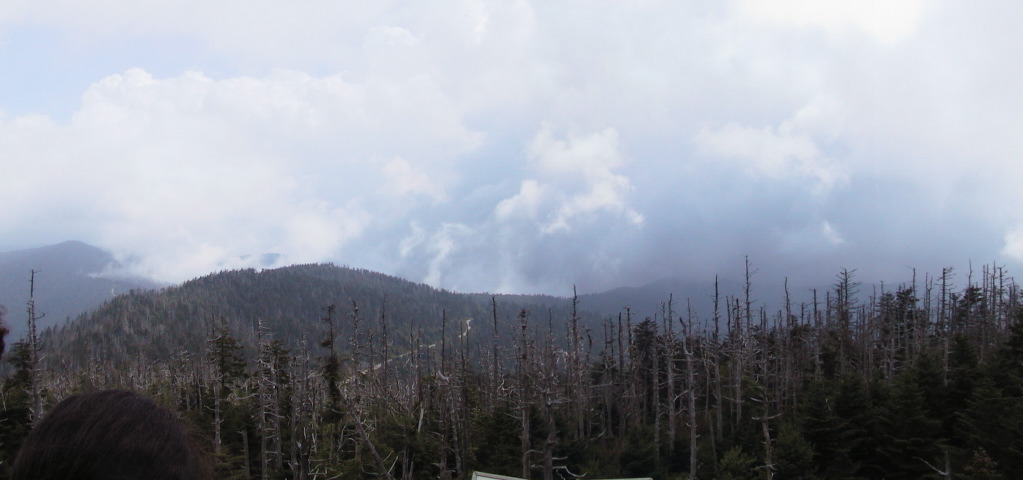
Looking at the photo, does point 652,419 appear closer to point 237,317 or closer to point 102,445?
point 102,445

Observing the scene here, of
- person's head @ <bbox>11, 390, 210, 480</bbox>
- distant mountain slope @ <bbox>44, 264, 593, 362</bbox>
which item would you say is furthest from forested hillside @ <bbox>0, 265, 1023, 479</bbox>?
distant mountain slope @ <bbox>44, 264, 593, 362</bbox>

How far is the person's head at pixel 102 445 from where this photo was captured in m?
2.37

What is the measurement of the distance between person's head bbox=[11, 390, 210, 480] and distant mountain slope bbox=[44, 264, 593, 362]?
289 feet

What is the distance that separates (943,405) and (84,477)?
38.9 m

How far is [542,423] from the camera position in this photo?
3441 centimetres

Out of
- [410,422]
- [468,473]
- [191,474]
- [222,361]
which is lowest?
[468,473]

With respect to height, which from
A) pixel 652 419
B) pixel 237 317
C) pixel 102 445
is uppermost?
pixel 102 445

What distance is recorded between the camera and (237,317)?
499 ft

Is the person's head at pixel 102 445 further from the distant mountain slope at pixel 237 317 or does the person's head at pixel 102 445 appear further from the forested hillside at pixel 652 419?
the distant mountain slope at pixel 237 317

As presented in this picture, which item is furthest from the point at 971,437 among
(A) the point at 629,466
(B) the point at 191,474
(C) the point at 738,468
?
(B) the point at 191,474

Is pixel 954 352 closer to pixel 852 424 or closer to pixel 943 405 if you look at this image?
pixel 943 405

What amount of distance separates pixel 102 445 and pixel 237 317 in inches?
6483

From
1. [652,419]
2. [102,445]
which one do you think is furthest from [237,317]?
[102,445]

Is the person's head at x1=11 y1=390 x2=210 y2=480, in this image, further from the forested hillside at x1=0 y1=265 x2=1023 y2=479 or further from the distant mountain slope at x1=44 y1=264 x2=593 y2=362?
the distant mountain slope at x1=44 y1=264 x2=593 y2=362
